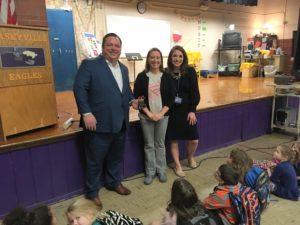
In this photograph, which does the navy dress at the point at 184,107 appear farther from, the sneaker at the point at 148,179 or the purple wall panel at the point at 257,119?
the purple wall panel at the point at 257,119

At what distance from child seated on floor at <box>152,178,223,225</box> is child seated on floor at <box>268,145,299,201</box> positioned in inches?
39.6

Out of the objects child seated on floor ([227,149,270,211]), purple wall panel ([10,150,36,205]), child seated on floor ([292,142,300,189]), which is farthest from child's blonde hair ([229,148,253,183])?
purple wall panel ([10,150,36,205])

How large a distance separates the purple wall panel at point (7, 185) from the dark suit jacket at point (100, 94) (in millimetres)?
629

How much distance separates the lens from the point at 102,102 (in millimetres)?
1986

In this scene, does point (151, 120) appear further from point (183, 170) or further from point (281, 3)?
point (281, 3)

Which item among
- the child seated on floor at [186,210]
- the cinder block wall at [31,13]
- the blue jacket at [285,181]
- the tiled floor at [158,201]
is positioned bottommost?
the tiled floor at [158,201]

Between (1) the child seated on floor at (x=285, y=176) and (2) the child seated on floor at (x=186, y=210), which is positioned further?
(1) the child seated on floor at (x=285, y=176)

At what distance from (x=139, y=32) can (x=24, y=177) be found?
5525 mm

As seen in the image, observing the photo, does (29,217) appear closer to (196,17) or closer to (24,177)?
(24,177)

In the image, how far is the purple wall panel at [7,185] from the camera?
1925 mm

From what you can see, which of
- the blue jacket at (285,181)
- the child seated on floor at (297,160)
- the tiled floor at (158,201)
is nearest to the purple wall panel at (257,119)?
the tiled floor at (158,201)

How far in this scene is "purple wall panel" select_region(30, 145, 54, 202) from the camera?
2.07 m

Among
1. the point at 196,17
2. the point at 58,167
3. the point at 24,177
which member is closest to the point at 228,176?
the point at 58,167

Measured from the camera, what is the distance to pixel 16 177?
6.55ft
